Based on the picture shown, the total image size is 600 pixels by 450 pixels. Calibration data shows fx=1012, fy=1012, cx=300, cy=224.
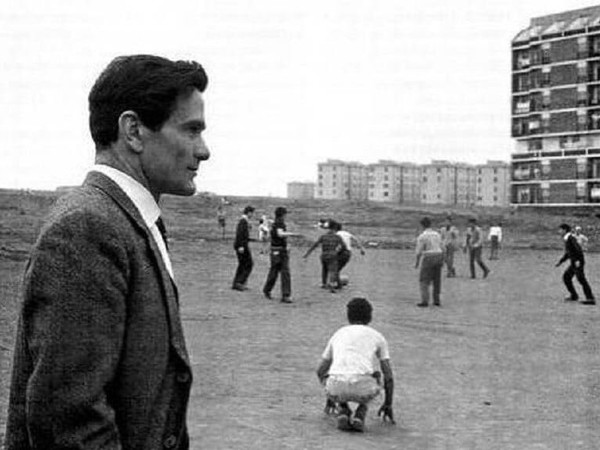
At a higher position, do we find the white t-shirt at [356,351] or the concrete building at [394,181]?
the concrete building at [394,181]

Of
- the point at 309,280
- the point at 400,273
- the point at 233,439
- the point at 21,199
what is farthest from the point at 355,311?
the point at 21,199

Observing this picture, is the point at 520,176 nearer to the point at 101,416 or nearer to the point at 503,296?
the point at 503,296

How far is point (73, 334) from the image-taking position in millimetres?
2156

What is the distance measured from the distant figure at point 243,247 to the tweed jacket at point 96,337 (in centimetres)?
1720

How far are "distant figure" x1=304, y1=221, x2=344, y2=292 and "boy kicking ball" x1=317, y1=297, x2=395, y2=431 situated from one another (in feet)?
40.5

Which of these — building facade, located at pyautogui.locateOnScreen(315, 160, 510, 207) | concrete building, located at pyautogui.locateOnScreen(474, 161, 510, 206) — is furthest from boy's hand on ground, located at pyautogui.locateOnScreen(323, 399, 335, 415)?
concrete building, located at pyautogui.locateOnScreen(474, 161, 510, 206)

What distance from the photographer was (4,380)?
941 cm

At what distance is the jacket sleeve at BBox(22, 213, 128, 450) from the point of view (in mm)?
2150

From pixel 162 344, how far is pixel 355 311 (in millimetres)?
6142

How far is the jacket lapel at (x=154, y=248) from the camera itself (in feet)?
7.79

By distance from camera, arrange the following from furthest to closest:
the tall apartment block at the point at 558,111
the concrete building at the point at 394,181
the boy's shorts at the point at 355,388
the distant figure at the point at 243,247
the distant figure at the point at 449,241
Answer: the concrete building at the point at 394,181
the tall apartment block at the point at 558,111
the distant figure at the point at 449,241
the distant figure at the point at 243,247
the boy's shorts at the point at 355,388

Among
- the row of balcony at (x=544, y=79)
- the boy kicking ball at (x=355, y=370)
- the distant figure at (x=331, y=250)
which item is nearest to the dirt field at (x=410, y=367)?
the boy kicking ball at (x=355, y=370)

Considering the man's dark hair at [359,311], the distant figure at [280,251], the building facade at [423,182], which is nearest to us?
the man's dark hair at [359,311]

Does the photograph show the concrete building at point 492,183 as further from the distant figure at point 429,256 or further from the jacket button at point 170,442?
the jacket button at point 170,442
